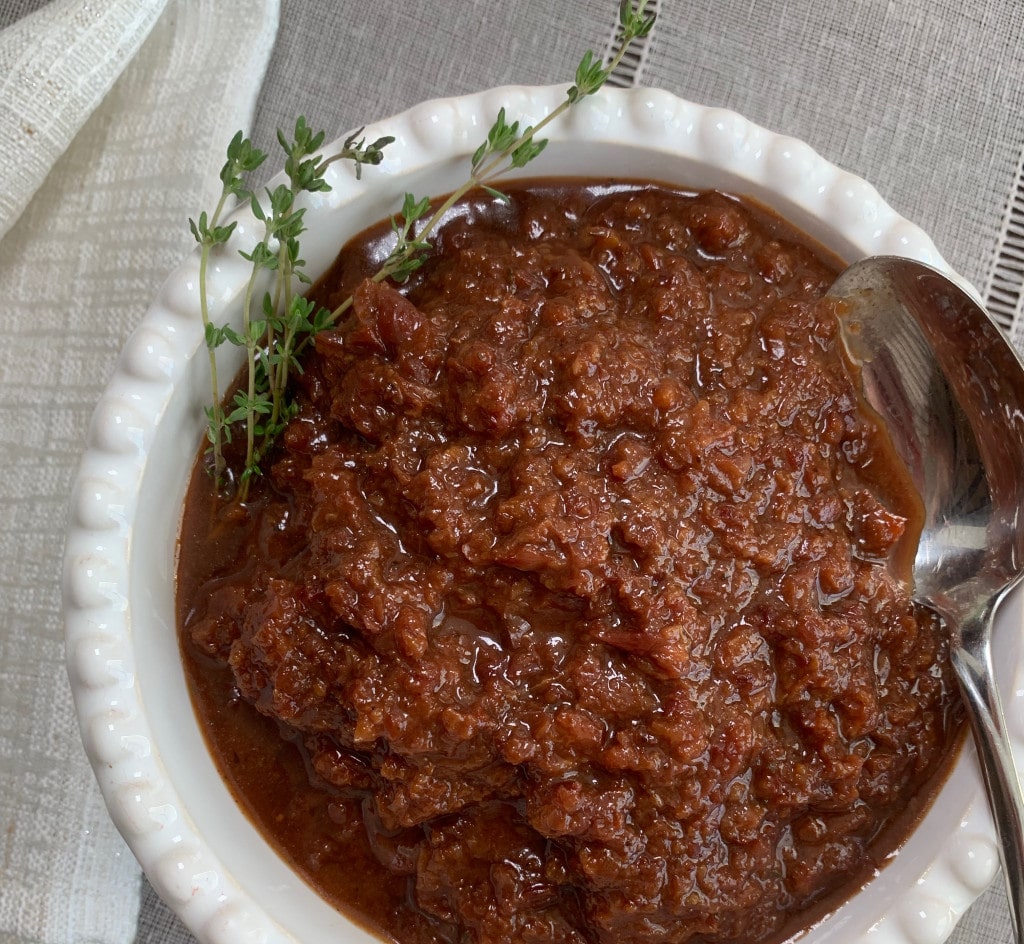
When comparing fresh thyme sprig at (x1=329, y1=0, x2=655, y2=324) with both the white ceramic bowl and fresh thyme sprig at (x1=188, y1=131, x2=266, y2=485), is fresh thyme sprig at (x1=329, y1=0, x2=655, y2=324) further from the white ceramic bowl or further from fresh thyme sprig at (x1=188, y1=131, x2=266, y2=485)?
fresh thyme sprig at (x1=188, y1=131, x2=266, y2=485)

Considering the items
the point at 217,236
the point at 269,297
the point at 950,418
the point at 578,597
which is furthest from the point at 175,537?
the point at 950,418

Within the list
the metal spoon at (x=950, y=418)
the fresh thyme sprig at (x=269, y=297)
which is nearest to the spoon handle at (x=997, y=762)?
the metal spoon at (x=950, y=418)

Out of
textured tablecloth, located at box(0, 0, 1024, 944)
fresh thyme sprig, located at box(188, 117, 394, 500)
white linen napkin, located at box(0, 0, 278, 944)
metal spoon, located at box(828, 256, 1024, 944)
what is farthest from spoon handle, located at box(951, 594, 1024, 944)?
white linen napkin, located at box(0, 0, 278, 944)

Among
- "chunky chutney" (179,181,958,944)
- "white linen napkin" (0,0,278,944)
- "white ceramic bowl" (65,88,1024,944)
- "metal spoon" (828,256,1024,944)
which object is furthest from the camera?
"white linen napkin" (0,0,278,944)

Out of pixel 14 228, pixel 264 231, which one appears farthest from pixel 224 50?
pixel 264 231

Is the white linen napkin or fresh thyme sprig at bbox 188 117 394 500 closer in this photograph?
fresh thyme sprig at bbox 188 117 394 500

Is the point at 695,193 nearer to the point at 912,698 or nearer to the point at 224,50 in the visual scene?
the point at 912,698

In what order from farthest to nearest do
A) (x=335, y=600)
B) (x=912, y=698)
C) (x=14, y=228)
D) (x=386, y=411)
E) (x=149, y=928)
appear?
(x=14, y=228), (x=149, y=928), (x=912, y=698), (x=386, y=411), (x=335, y=600)
